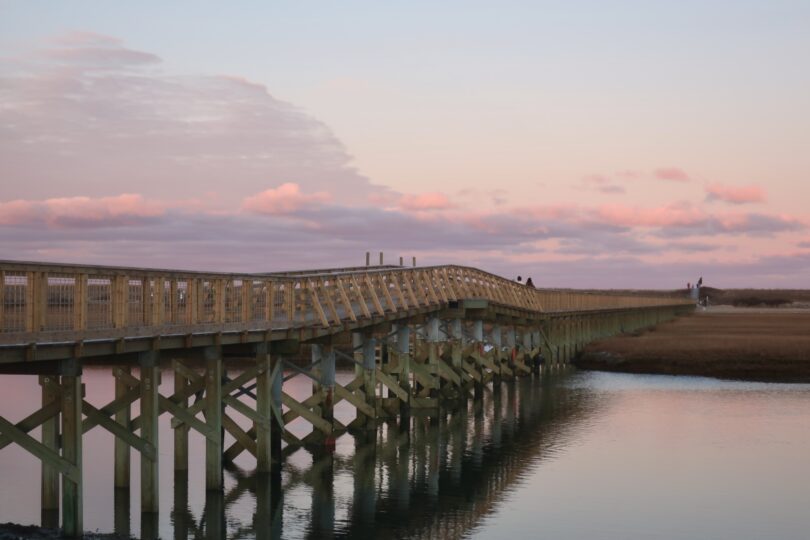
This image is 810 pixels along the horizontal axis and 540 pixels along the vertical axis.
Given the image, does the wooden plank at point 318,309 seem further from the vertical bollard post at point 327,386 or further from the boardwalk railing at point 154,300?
the vertical bollard post at point 327,386

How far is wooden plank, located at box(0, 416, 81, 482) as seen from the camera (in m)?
20.9

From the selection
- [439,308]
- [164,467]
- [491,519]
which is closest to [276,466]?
[164,467]

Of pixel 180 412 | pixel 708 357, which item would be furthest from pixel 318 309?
pixel 708 357

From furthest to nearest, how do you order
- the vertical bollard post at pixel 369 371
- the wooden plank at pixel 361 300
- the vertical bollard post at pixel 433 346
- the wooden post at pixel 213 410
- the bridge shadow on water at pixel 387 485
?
the vertical bollard post at pixel 433 346, the vertical bollard post at pixel 369 371, the wooden plank at pixel 361 300, the wooden post at pixel 213 410, the bridge shadow on water at pixel 387 485

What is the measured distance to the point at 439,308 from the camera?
4866cm

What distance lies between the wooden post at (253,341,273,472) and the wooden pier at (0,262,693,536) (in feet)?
0.13

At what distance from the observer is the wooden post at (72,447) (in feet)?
70.5

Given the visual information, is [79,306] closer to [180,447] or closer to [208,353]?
[208,353]

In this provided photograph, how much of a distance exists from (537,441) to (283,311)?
33.1 feet

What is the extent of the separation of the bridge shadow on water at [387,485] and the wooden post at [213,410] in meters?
0.42

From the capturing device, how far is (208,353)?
92.6ft

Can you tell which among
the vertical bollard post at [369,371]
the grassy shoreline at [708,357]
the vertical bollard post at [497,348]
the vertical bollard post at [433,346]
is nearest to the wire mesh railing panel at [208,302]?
the vertical bollard post at [369,371]

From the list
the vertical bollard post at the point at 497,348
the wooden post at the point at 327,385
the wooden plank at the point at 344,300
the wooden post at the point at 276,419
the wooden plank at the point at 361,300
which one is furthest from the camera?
the vertical bollard post at the point at 497,348

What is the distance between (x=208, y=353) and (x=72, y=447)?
6875 millimetres
